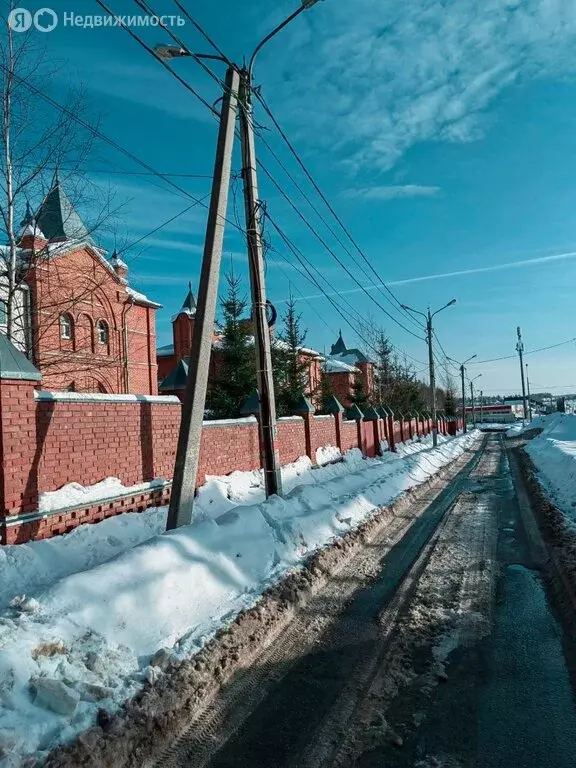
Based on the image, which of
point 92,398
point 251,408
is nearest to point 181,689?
point 92,398

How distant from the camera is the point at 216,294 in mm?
6527

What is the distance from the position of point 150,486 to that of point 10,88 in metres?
7.42

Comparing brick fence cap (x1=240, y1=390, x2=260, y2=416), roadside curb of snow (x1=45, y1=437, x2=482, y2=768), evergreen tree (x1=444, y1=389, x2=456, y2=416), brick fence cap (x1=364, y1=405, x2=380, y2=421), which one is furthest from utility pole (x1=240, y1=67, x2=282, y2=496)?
evergreen tree (x1=444, y1=389, x2=456, y2=416)

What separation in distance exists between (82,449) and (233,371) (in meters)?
14.6

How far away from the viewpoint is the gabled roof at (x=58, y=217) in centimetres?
982

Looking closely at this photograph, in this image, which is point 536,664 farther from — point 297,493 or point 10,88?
point 10,88

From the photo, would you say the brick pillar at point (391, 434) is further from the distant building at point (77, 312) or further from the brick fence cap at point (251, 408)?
the brick fence cap at point (251, 408)

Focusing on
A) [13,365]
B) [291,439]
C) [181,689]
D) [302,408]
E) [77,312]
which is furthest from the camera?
[77,312]

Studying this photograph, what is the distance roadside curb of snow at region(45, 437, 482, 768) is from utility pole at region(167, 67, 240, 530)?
1566 millimetres

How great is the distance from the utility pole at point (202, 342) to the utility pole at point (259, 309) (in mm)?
1561

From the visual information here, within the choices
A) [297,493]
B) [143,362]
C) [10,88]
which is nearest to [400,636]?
[297,493]

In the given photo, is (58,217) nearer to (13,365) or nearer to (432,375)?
(13,365)

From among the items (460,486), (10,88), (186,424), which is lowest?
(460,486)

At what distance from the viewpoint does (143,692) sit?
3.18 metres
